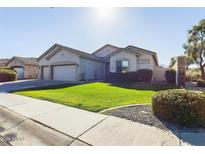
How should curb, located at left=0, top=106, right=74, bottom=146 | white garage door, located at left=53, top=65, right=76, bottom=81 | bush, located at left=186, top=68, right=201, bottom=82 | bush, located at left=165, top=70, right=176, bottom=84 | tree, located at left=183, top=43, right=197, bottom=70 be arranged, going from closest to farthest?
curb, located at left=0, top=106, right=74, bottom=146 < bush, located at left=165, top=70, right=176, bottom=84 < white garage door, located at left=53, top=65, right=76, bottom=81 < tree, located at left=183, top=43, right=197, bottom=70 < bush, located at left=186, top=68, right=201, bottom=82

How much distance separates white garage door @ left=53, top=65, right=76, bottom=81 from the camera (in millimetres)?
23803

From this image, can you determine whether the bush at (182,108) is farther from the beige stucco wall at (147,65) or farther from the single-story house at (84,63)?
the single-story house at (84,63)

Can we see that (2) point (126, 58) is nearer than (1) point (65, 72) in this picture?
Yes

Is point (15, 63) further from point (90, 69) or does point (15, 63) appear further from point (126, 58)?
point (126, 58)

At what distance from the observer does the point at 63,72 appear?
974 inches

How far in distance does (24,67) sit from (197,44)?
26.0m

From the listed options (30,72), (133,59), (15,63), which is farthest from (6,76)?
(133,59)

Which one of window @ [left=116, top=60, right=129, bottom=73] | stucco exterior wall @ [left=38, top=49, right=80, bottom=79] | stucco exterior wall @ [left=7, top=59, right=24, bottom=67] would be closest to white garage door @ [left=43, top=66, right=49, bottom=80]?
stucco exterior wall @ [left=38, top=49, right=80, bottom=79]

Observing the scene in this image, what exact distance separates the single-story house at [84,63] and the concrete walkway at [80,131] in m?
16.0

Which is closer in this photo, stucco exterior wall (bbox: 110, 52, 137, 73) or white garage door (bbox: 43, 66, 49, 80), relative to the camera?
stucco exterior wall (bbox: 110, 52, 137, 73)

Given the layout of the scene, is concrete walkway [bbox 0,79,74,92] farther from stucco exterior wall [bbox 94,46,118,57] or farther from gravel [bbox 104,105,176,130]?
stucco exterior wall [bbox 94,46,118,57]

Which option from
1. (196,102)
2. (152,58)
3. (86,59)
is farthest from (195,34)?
(196,102)

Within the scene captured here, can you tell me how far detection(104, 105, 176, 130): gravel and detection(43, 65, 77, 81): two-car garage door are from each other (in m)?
16.5
